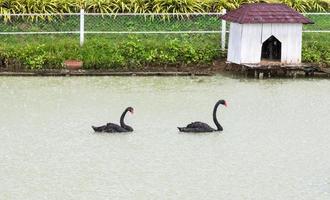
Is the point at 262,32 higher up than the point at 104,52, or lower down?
higher up

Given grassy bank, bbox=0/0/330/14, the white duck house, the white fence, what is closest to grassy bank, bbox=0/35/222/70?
the white fence

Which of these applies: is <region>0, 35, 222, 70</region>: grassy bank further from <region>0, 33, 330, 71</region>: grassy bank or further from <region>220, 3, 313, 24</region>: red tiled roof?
<region>220, 3, 313, 24</region>: red tiled roof

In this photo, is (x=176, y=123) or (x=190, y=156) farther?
(x=176, y=123)

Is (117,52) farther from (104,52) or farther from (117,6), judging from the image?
(117,6)

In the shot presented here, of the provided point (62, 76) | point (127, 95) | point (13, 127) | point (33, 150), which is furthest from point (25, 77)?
point (33, 150)

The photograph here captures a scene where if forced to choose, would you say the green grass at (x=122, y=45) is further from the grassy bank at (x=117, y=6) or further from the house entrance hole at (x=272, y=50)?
the house entrance hole at (x=272, y=50)

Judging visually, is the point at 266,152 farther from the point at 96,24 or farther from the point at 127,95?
the point at 96,24

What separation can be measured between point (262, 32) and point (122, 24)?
13.1 ft

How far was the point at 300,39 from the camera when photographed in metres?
28.1

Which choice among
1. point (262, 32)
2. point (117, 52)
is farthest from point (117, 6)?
point (262, 32)

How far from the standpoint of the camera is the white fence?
2909 centimetres

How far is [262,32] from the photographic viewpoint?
1099 inches

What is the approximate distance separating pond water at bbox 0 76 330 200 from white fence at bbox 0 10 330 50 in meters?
2.75

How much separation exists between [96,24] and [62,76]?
3.01 meters
